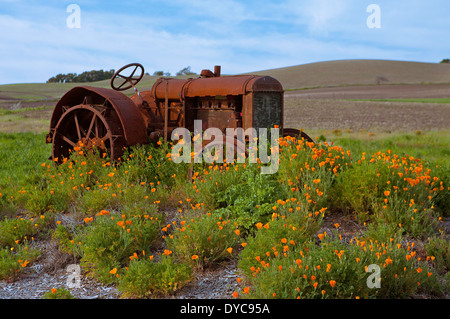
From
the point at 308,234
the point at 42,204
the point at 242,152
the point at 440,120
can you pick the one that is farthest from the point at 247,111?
the point at 440,120

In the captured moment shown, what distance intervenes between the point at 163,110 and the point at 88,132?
1.29 metres

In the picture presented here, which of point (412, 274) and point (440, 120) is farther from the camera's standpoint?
point (440, 120)

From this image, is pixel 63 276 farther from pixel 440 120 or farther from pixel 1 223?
pixel 440 120

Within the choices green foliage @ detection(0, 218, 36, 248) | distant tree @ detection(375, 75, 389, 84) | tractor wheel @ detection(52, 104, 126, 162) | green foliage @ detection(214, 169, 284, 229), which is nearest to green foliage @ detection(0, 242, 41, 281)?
green foliage @ detection(0, 218, 36, 248)

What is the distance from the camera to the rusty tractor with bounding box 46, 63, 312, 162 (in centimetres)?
609

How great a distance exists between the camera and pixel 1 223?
4836 millimetres

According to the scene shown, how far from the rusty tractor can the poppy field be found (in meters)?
0.40

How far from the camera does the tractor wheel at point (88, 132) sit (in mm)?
6293

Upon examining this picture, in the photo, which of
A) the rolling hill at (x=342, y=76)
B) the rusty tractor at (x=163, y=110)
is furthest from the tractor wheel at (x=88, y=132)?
the rolling hill at (x=342, y=76)

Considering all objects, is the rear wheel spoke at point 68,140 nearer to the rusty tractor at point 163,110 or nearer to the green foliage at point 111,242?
the rusty tractor at point 163,110

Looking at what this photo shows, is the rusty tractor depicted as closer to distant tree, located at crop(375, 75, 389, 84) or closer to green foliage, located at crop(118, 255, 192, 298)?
green foliage, located at crop(118, 255, 192, 298)

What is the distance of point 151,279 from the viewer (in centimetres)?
332

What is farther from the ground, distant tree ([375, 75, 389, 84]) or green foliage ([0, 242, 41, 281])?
distant tree ([375, 75, 389, 84])

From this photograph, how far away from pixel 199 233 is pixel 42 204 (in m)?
2.66
